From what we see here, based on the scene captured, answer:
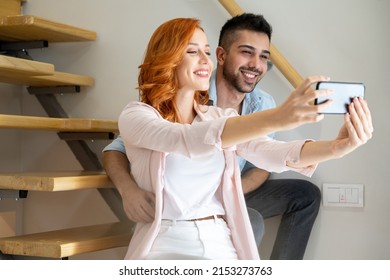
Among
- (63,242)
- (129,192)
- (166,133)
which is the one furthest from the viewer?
(63,242)

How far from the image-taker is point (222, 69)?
8.11ft

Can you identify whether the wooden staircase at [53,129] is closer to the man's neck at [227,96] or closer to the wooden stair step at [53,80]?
the wooden stair step at [53,80]

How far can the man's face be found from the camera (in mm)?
2428

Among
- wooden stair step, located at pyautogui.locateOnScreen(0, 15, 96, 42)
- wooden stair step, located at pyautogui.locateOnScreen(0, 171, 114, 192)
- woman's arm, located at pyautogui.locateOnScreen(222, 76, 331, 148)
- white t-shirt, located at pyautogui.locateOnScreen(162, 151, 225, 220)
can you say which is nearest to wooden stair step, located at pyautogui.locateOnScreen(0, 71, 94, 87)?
wooden stair step, located at pyautogui.locateOnScreen(0, 15, 96, 42)

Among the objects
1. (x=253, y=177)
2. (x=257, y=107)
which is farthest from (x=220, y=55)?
(x=253, y=177)

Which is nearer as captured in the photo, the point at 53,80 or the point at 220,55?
the point at 220,55

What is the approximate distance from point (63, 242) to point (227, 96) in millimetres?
723

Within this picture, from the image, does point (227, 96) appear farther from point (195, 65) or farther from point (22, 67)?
point (22, 67)

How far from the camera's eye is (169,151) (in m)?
1.75

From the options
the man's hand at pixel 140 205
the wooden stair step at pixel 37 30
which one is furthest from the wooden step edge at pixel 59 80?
the man's hand at pixel 140 205

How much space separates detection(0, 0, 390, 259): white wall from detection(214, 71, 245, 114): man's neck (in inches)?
7.2

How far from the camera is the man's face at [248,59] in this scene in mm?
2428

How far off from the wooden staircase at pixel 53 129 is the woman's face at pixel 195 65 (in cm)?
52
